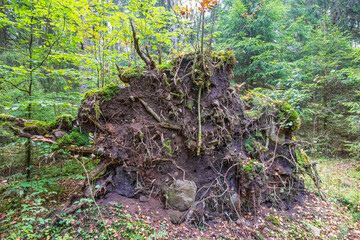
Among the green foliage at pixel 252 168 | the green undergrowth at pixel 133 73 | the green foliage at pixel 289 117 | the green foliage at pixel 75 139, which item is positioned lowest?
the green foliage at pixel 252 168

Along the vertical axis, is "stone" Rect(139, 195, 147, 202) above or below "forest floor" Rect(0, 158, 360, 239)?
above

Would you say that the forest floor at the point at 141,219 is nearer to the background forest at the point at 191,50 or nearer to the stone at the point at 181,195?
the background forest at the point at 191,50

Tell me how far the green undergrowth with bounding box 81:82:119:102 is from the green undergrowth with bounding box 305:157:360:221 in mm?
6363

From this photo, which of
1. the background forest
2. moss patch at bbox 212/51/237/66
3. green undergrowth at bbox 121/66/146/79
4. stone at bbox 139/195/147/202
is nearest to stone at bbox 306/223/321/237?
the background forest

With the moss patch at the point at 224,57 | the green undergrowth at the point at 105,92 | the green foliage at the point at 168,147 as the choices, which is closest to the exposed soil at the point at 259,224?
the green foliage at the point at 168,147

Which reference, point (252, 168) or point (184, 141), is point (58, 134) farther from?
point (252, 168)

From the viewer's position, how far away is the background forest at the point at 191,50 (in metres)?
4.08

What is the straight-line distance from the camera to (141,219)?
307 cm

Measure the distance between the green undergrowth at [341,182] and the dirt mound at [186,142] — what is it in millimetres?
1456

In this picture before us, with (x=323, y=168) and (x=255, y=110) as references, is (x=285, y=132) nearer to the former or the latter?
(x=255, y=110)

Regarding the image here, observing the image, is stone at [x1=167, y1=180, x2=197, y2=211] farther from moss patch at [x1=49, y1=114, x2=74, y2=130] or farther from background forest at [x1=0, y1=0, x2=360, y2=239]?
moss patch at [x1=49, y1=114, x2=74, y2=130]

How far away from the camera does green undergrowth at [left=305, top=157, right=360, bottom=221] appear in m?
4.66

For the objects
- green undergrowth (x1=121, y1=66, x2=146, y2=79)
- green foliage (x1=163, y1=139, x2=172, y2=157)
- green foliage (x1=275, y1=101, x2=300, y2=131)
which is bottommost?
green foliage (x1=163, y1=139, x2=172, y2=157)

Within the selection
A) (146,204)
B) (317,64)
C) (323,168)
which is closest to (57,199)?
(146,204)
